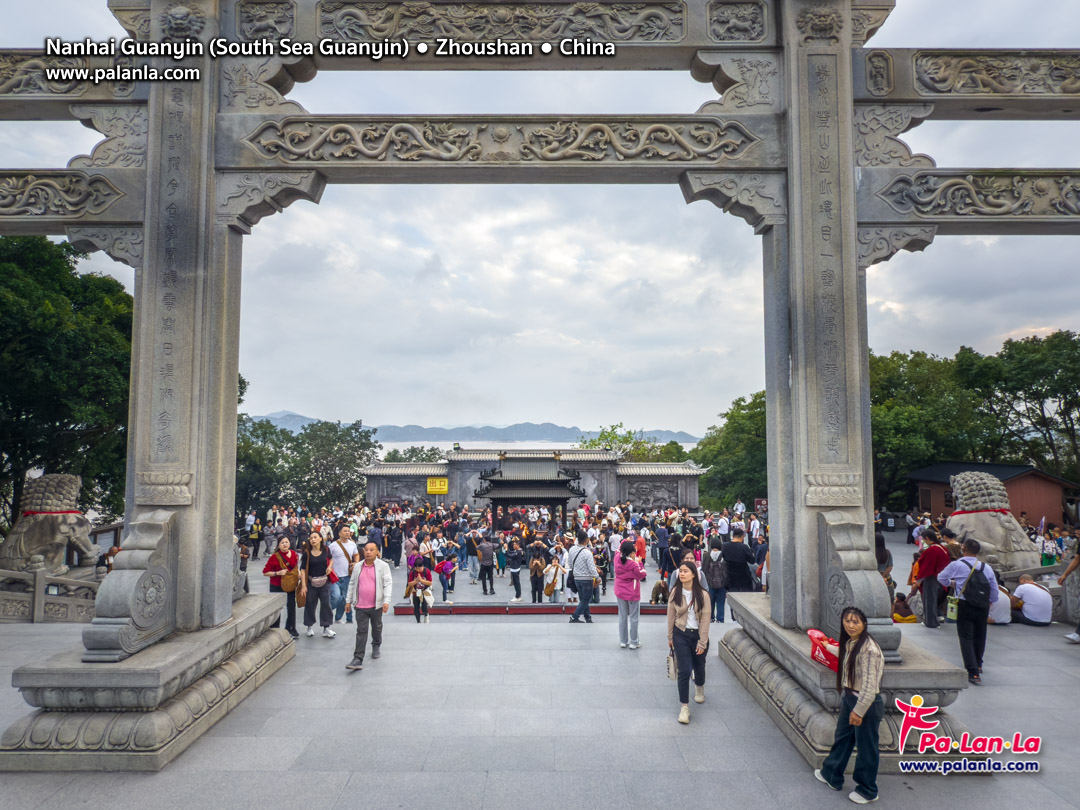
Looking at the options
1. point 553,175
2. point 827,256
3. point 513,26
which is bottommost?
point 827,256

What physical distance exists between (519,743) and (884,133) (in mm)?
6636

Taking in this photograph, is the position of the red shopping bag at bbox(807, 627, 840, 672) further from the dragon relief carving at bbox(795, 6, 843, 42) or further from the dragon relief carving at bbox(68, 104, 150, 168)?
the dragon relief carving at bbox(68, 104, 150, 168)

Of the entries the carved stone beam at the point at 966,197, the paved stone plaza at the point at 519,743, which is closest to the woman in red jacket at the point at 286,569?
the paved stone plaza at the point at 519,743

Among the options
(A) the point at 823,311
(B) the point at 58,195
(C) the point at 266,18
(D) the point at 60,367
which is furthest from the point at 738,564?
(D) the point at 60,367

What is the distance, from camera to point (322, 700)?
232 inches

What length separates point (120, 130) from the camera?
20.2ft

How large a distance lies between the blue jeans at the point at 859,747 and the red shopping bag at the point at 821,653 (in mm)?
370

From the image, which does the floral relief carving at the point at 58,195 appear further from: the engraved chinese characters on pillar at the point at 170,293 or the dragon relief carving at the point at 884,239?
the dragon relief carving at the point at 884,239

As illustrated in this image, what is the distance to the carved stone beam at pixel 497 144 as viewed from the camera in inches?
241

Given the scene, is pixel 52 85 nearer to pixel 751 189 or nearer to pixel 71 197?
pixel 71 197

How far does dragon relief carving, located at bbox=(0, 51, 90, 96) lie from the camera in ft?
20.1

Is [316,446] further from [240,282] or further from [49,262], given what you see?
[240,282]

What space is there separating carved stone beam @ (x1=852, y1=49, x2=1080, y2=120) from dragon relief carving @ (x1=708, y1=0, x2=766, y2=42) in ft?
3.36

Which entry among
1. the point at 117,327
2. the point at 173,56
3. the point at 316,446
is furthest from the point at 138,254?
the point at 316,446
